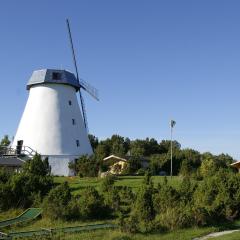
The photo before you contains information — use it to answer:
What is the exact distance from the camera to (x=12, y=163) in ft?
133

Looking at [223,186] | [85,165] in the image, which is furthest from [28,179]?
[85,165]

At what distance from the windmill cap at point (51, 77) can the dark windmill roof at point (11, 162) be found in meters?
7.85

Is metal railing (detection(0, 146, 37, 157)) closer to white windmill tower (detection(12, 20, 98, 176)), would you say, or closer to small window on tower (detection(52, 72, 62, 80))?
white windmill tower (detection(12, 20, 98, 176))

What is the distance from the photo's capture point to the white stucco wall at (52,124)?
143ft

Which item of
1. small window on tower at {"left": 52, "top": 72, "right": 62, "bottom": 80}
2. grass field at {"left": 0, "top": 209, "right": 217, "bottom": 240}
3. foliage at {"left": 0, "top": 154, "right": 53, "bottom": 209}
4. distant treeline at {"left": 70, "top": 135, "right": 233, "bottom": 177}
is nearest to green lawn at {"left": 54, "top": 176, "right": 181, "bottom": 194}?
distant treeline at {"left": 70, "top": 135, "right": 233, "bottom": 177}

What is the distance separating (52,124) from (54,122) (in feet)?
0.88

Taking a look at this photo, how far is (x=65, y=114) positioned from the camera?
44.8m

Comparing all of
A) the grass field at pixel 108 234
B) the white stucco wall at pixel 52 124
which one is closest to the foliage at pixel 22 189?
the grass field at pixel 108 234

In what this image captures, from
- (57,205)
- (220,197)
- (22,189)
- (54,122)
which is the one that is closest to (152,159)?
(54,122)

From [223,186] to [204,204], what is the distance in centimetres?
130

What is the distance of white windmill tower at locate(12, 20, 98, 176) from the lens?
4341cm

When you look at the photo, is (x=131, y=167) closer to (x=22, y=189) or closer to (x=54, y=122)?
(x=54, y=122)

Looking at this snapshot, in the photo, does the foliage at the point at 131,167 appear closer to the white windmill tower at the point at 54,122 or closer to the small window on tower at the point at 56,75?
the white windmill tower at the point at 54,122

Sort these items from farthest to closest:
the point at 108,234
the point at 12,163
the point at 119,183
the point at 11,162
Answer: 1. the point at 11,162
2. the point at 12,163
3. the point at 119,183
4. the point at 108,234
